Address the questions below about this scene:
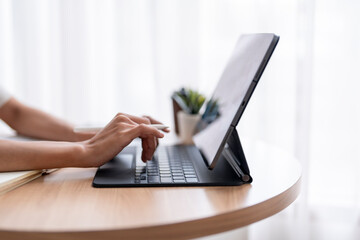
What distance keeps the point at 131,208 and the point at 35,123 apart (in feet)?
2.16

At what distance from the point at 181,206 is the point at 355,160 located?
4.49 feet

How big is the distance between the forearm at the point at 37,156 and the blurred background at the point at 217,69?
3.49 feet

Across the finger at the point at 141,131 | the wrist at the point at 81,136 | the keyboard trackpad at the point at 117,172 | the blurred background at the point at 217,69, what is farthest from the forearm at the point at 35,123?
the blurred background at the point at 217,69

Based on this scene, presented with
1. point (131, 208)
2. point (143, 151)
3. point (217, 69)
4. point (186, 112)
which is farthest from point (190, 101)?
point (131, 208)

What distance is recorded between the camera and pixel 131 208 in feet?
2.14

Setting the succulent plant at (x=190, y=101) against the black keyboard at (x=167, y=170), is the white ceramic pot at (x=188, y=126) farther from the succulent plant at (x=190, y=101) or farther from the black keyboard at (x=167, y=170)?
the black keyboard at (x=167, y=170)

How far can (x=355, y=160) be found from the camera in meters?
1.80

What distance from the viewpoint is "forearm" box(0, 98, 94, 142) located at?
3.77 ft

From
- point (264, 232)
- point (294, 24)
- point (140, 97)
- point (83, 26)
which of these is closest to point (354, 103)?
point (294, 24)

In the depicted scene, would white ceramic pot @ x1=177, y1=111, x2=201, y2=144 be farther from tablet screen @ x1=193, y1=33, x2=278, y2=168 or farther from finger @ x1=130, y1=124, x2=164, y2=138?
finger @ x1=130, y1=124, x2=164, y2=138

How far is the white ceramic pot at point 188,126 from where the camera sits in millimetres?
1281

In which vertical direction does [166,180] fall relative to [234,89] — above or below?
below

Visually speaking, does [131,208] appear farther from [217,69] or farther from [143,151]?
[217,69]

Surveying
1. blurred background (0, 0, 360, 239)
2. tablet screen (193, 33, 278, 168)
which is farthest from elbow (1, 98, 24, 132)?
blurred background (0, 0, 360, 239)
